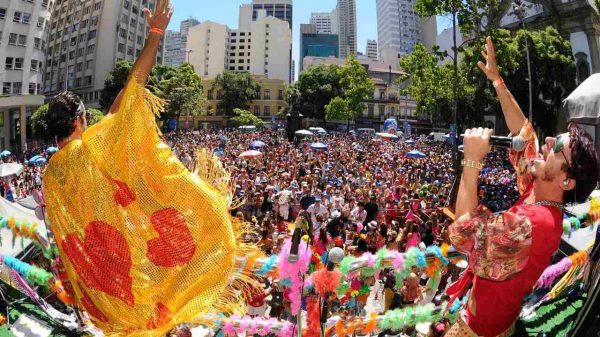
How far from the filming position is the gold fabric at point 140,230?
10.3ft

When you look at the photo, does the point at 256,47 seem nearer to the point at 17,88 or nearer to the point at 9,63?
the point at 17,88

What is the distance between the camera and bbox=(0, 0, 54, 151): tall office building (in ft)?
136

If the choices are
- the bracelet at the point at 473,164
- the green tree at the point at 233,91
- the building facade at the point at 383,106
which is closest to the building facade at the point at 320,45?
the building facade at the point at 383,106

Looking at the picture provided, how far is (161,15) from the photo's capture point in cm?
325

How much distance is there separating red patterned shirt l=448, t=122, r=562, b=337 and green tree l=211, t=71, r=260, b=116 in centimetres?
8258

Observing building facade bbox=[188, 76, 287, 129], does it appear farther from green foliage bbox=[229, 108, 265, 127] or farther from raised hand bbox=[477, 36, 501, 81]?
raised hand bbox=[477, 36, 501, 81]

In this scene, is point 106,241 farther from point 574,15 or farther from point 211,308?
point 574,15

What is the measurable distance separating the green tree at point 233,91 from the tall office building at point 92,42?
13.3m

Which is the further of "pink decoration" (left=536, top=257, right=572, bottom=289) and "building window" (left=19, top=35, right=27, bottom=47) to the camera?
"building window" (left=19, top=35, right=27, bottom=47)

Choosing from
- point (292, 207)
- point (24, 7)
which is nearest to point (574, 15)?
point (292, 207)

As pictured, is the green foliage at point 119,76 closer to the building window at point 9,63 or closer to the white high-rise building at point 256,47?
the building window at point 9,63

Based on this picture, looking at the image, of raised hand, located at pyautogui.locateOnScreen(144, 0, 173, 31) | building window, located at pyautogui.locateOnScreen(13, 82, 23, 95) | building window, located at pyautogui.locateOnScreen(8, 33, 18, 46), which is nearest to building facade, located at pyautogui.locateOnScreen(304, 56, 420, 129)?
building window, located at pyautogui.locateOnScreen(13, 82, 23, 95)

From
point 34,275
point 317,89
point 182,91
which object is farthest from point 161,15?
point 317,89

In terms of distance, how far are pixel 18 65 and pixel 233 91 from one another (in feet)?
139
